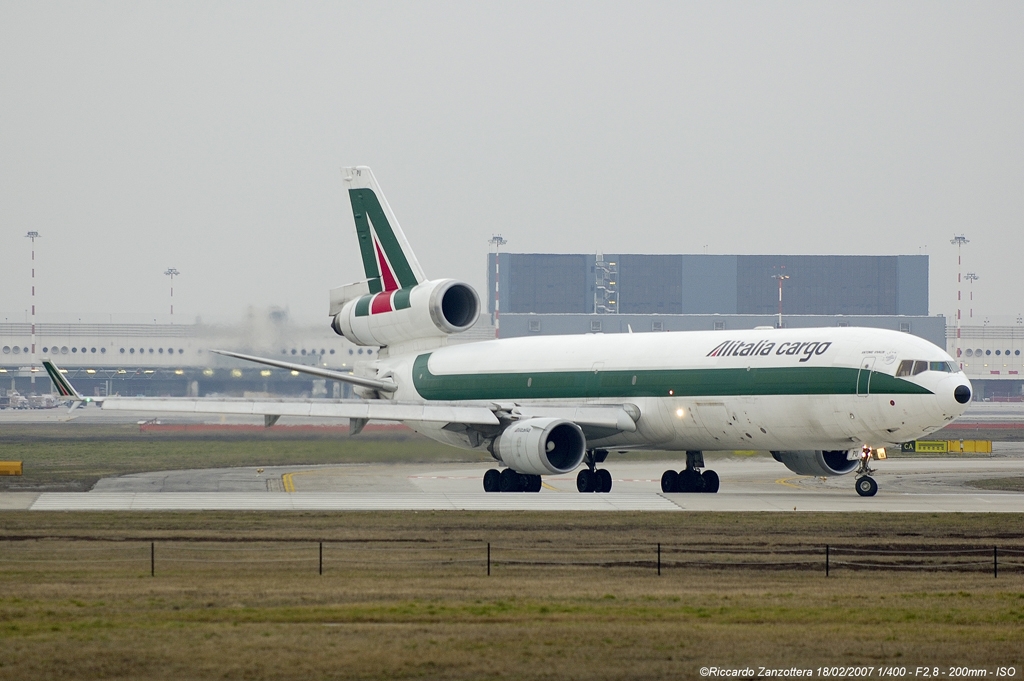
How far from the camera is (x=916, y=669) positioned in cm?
1502

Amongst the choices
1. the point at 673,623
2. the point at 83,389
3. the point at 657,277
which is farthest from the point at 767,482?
the point at 657,277

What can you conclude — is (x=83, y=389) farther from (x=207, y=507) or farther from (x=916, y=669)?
(x=916, y=669)

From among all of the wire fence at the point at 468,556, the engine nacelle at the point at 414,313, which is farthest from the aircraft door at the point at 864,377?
the engine nacelle at the point at 414,313

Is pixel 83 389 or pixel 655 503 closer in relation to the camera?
pixel 655 503

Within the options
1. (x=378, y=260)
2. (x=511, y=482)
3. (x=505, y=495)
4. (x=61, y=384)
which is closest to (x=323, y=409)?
(x=505, y=495)

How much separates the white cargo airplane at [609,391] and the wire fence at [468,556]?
1017 cm

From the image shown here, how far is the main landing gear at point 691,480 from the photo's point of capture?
1631 inches

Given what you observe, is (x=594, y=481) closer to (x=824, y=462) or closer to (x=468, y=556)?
(x=824, y=462)

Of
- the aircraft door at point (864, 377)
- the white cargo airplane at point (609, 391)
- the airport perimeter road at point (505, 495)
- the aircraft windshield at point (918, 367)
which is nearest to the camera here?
the airport perimeter road at point (505, 495)

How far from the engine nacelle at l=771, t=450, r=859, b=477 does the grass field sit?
11122 millimetres

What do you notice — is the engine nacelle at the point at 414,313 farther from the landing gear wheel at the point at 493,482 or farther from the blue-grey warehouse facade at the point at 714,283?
the blue-grey warehouse facade at the point at 714,283

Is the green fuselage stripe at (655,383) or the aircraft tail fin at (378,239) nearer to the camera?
the green fuselage stripe at (655,383)

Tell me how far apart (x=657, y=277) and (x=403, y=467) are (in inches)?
4494

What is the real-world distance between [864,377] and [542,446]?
8810 millimetres
